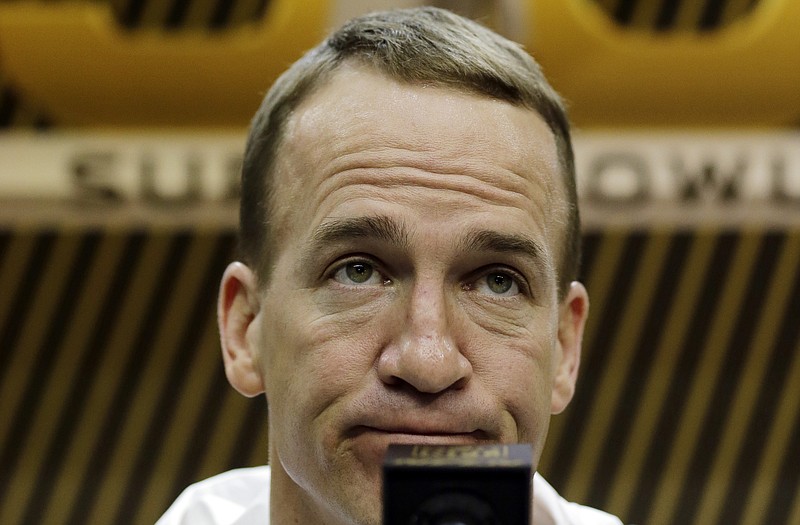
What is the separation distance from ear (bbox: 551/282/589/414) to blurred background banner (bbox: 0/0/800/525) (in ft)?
5.51

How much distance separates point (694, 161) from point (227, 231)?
1.60m

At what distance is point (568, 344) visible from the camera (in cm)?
128

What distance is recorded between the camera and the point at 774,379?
3.54 m

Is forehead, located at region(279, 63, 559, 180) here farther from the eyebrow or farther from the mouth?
the mouth

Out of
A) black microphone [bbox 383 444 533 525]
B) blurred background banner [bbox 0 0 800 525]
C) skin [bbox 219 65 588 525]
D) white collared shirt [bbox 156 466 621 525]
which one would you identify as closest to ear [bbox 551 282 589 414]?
skin [bbox 219 65 588 525]

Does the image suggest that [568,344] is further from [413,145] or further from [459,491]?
[459,491]

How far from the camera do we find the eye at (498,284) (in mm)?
1103

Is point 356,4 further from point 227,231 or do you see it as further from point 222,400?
point 222,400

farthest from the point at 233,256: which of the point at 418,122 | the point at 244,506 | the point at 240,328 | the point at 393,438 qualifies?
the point at 393,438

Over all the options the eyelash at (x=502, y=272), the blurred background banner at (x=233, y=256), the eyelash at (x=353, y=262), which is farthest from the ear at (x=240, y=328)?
the blurred background banner at (x=233, y=256)

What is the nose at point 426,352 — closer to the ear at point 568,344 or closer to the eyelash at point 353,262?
the eyelash at point 353,262

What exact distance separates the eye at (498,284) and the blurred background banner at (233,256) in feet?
6.08

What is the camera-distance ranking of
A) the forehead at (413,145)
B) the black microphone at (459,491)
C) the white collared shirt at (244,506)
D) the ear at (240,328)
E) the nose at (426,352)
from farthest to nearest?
the white collared shirt at (244,506) → the ear at (240,328) → the forehead at (413,145) → the nose at (426,352) → the black microphone at (459,491)

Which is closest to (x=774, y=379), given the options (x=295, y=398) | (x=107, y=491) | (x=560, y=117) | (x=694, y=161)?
(x=694, y=161)
